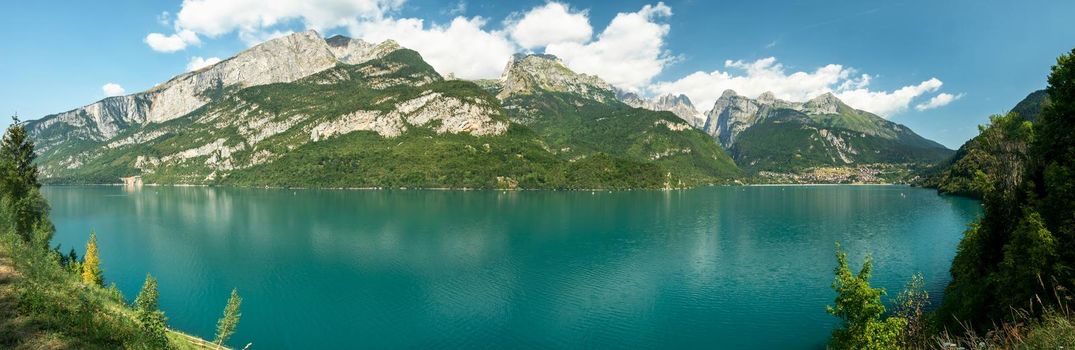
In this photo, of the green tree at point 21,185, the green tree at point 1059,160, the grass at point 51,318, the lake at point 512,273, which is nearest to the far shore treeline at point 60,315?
the grass at point 51,318

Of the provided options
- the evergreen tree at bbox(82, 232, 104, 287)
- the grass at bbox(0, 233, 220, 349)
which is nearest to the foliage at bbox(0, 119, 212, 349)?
the grass at bbox(0, 233, 220, 349)

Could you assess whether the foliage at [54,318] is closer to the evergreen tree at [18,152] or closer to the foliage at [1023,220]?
the foliage at [1023,220]

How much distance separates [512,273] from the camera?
55.5 meters

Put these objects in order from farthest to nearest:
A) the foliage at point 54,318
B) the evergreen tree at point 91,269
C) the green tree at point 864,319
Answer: the evergreen tree at point 91,269 < the green tree at point 864,319 < the foliage at point 54,318

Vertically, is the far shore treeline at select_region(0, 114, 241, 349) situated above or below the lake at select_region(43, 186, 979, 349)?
above

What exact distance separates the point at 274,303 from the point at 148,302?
25.6 m

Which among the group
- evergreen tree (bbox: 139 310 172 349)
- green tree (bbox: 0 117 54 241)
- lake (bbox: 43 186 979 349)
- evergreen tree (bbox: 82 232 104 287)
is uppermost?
green tree (bbox: 0 117 54 241)

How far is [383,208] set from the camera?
133m

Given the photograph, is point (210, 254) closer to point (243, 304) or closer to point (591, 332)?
point (243, 304)

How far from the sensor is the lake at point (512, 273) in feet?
121

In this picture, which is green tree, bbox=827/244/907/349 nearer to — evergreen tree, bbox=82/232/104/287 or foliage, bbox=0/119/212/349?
foliage, bbox=0/119/212/349

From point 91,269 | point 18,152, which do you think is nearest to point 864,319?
point 91,269

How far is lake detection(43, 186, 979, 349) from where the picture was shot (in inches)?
1449

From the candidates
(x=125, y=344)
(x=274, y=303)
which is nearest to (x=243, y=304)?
(x=274, y=303)
